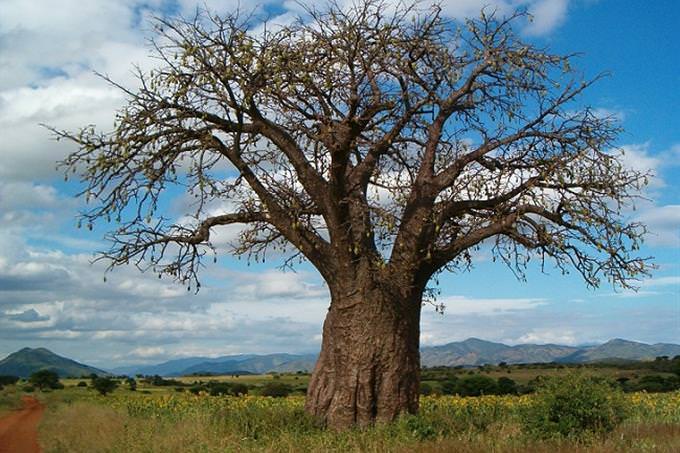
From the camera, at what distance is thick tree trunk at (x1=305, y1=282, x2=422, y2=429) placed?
613 inches

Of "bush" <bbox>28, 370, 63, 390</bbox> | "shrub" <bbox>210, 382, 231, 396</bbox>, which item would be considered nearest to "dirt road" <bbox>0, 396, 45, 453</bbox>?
"shrub" <bbox>210, 382, 231, 396</bbox>

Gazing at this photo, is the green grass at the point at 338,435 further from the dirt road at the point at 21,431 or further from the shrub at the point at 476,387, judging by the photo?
the shrub at the point at 476,387

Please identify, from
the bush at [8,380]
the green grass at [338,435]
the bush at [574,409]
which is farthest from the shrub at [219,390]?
the bush at [574,409]

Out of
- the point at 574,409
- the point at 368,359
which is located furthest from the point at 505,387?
the point at 574,409

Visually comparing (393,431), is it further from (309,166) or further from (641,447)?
(309,166)

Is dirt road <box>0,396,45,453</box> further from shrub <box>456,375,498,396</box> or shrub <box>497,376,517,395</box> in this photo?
shrub <box>497,376,517,395</box>

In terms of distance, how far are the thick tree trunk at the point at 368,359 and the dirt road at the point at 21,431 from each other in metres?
7.03

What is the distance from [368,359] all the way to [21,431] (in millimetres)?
12933

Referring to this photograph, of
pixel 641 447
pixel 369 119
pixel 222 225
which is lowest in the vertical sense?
pixel 641 447

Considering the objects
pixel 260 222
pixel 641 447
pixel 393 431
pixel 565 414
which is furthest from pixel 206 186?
pixel 641 447

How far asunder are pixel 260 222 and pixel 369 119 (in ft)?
14.3

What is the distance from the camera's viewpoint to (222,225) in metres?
17.3

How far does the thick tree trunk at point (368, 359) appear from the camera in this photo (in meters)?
15.6

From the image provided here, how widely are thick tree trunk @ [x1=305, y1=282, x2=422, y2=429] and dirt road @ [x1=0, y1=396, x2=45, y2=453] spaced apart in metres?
7.03
